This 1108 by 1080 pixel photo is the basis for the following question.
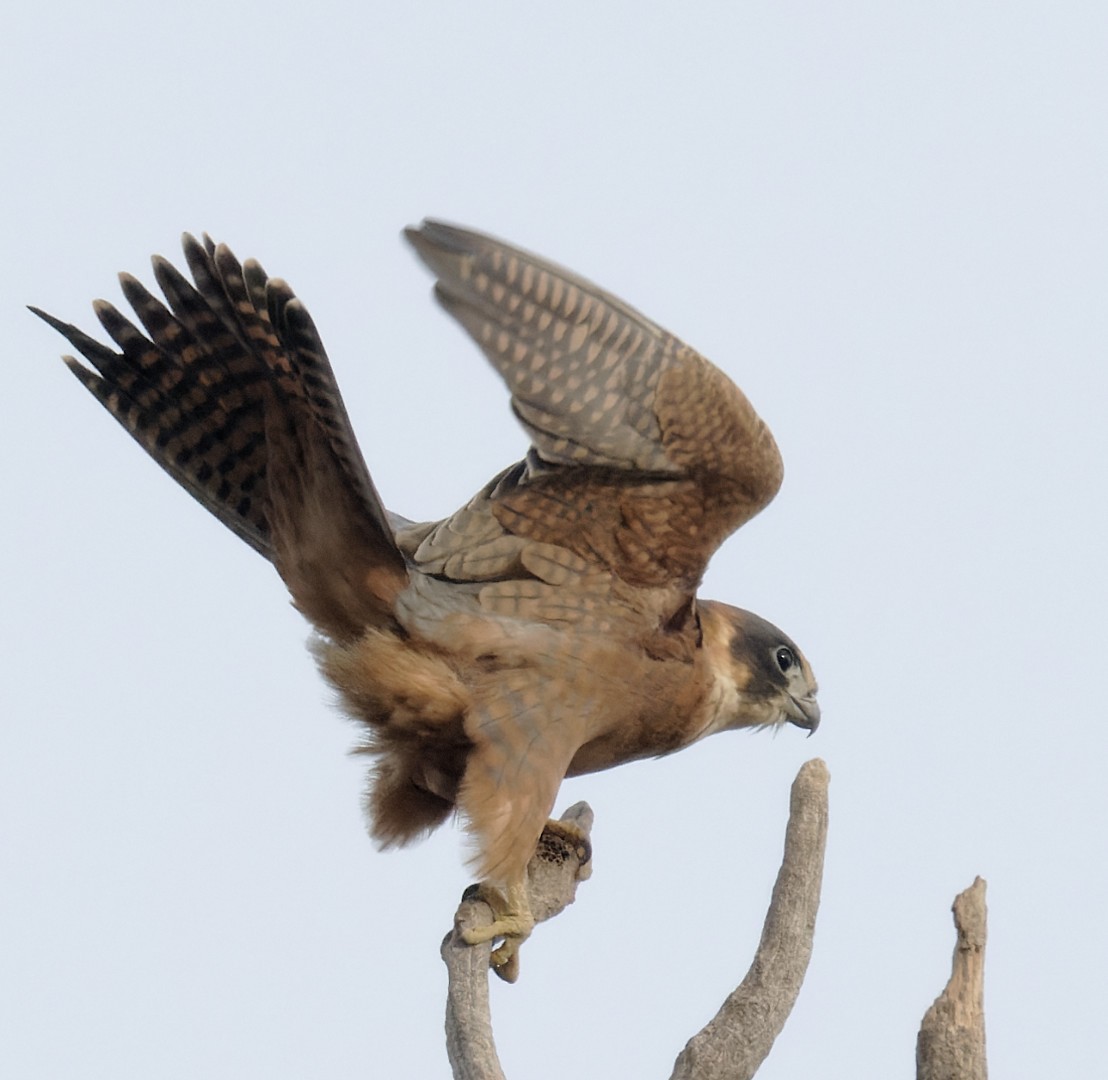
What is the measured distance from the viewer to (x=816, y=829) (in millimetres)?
3736

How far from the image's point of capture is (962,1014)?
3.55 metres

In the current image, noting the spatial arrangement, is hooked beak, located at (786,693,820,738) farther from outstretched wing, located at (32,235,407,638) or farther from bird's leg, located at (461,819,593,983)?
outstretched wing, located at (32,235,407,638)

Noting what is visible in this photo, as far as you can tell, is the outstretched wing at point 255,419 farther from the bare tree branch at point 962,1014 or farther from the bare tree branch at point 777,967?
the bare tree branch at point 962,1014

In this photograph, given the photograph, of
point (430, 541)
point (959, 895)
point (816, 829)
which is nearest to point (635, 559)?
point (430, 541)

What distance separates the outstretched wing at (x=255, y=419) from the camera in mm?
3791

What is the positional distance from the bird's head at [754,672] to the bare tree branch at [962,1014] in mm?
868

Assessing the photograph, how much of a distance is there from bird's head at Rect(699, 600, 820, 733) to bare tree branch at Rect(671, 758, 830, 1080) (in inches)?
21.6

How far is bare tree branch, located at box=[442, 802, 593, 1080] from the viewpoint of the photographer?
3623mm

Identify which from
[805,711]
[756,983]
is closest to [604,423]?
[805,711]

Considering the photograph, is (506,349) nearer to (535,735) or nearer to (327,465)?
(327,465)

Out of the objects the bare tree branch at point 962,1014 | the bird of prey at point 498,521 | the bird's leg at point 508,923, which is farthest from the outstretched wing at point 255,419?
the bare tree branch at point 962,1014

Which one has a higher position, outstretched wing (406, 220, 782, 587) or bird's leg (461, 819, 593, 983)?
outstretched wing (406, 220, 782, 587)

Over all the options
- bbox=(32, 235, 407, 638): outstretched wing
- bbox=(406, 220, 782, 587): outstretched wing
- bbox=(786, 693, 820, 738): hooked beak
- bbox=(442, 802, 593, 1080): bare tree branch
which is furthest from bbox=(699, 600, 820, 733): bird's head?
bbox=(32, 235, 407, 638): outstretched wing

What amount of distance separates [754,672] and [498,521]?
2.64 feet
